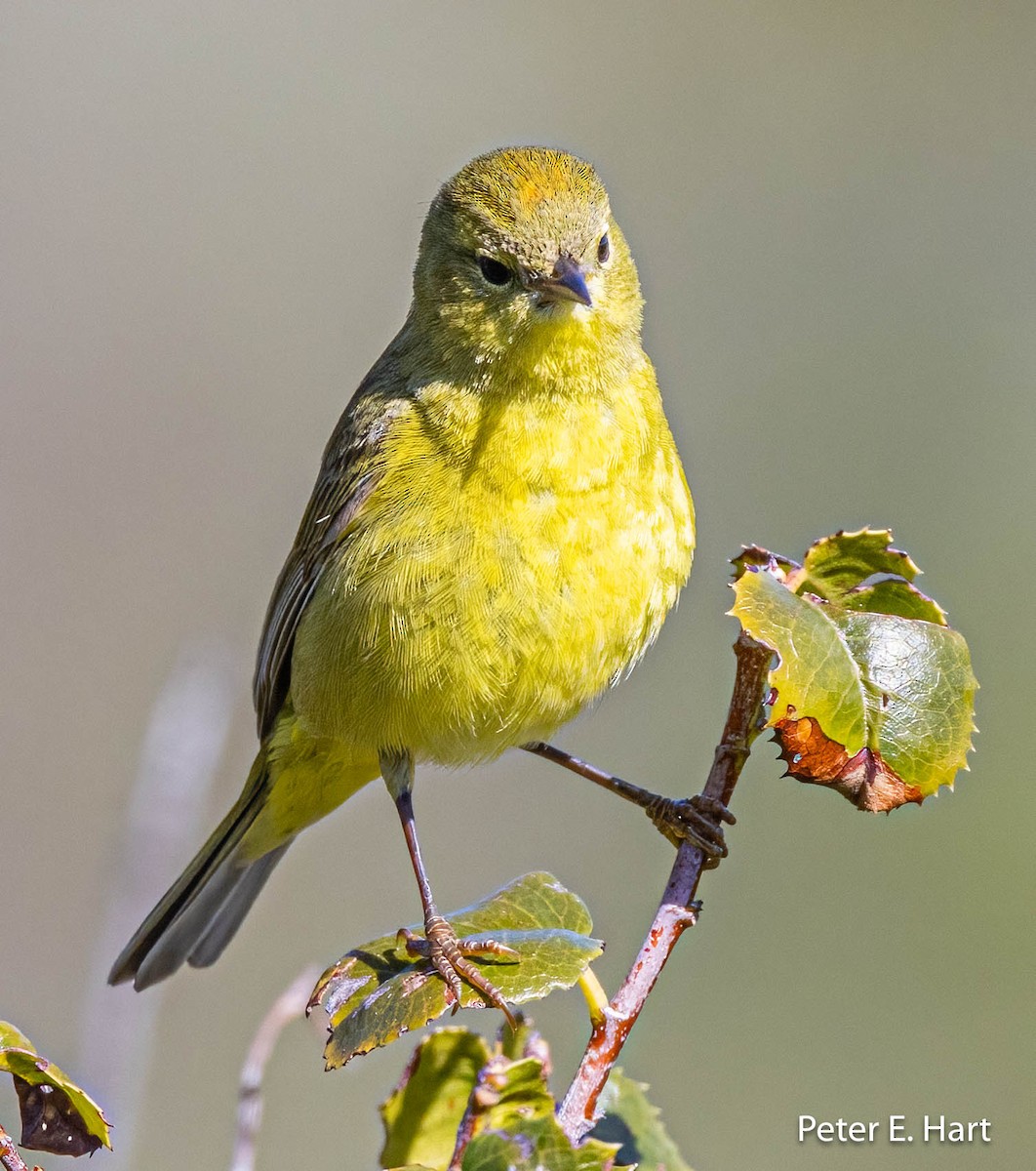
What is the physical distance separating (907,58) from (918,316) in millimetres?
2246

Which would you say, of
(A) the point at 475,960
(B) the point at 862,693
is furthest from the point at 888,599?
(A) the point at 475,960

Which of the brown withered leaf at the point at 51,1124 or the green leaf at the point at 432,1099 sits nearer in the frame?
the brown withered leaf at the point at 51,1124

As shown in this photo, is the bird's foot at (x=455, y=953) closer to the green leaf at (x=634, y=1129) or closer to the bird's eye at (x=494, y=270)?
the green leaf at (x=634, y=1129)

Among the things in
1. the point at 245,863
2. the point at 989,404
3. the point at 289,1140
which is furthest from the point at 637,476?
the point at 989,404

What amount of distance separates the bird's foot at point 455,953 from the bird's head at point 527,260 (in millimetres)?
1459

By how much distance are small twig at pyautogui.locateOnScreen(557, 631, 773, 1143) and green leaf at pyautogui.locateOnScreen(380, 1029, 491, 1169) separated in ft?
0.89

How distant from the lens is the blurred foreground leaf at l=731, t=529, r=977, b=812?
2072mm

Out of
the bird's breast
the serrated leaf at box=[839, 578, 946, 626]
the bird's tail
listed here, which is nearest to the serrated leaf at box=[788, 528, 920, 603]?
the serrated leaf at box=[839, 578, 946, 626]

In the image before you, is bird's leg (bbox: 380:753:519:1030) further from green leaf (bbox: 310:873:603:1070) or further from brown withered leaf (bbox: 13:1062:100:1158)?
brown withered leaf (bbox: 13:1062:100:1158)

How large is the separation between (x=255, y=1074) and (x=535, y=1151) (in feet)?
3.13

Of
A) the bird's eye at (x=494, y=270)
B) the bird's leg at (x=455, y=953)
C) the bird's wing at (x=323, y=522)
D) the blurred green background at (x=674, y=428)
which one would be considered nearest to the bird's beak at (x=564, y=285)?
the bird's eye at (x=494, y=270)

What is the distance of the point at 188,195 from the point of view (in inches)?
351

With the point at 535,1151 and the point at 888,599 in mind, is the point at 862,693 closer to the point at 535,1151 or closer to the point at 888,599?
the point at 888,599

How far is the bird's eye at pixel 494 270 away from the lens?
3.53 metres
